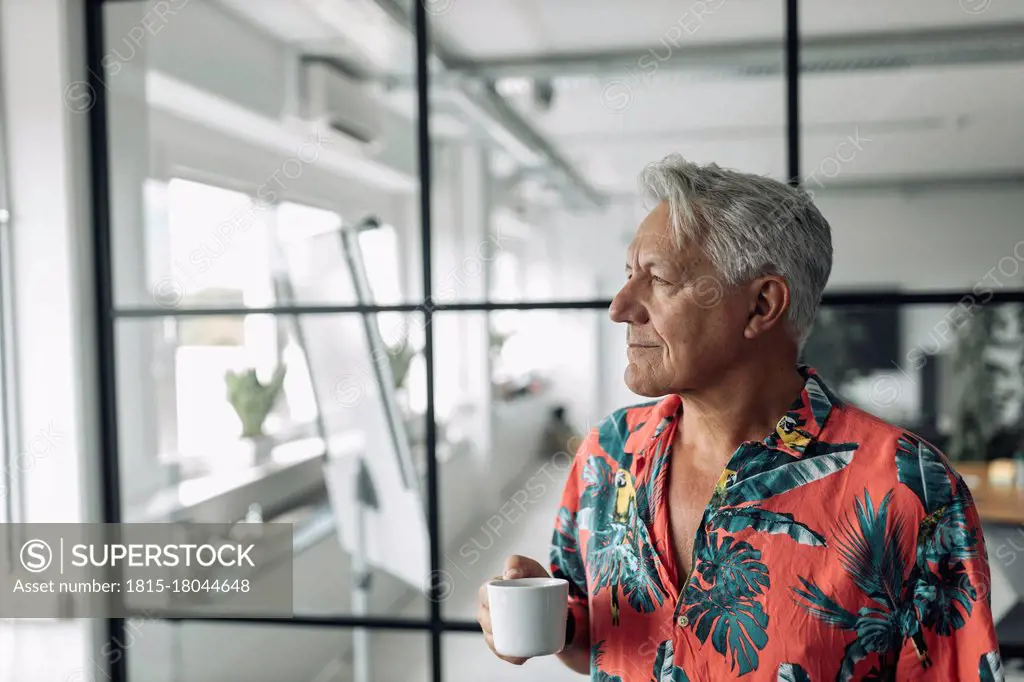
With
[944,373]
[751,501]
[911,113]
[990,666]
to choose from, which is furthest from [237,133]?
[944,373]

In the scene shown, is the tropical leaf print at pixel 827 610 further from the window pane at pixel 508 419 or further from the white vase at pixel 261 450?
the white vase at pixel 261 450

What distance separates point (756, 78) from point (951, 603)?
1294mm

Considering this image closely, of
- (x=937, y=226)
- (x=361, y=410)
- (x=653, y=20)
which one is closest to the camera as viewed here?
(x=653, y=20)

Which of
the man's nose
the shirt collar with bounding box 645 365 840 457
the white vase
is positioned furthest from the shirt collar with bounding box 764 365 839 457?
the white vase

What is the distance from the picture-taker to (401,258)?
12.7 feet

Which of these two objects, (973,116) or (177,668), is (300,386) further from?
(973,116)

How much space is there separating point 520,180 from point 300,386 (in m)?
1.31

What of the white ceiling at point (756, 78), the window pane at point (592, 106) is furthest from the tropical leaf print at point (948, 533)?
the white ceiling at point (756, 78)

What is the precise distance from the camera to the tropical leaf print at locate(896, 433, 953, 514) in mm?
975

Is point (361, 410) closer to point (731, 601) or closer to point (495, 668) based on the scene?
point (495, 668)

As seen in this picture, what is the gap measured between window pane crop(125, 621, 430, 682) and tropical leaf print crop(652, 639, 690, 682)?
2.71 ft

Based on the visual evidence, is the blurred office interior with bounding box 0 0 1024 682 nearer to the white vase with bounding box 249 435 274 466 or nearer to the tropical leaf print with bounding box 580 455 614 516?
the white vase with bounding box 249 435 274 466

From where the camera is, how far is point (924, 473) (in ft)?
3.24

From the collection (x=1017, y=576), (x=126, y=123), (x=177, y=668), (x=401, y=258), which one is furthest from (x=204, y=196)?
(x=1017, y=576)
